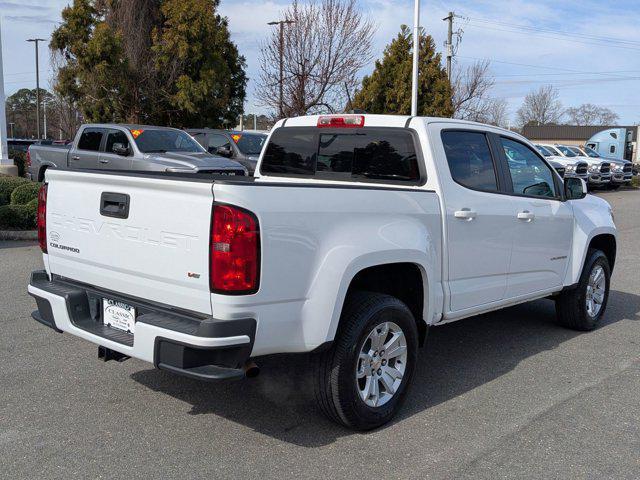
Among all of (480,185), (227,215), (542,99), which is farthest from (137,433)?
(542,99)

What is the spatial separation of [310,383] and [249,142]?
12.6 m

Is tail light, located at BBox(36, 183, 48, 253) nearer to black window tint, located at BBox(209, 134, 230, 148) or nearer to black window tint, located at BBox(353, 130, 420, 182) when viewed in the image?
black window tint, located at BBox(353, 130, 420, 182)

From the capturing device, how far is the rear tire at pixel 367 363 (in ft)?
12.6

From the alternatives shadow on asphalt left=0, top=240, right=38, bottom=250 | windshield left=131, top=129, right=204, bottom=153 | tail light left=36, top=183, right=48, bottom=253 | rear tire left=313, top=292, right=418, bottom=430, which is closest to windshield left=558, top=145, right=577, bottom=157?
windshield left=131, top=129, right=204, bottom=153

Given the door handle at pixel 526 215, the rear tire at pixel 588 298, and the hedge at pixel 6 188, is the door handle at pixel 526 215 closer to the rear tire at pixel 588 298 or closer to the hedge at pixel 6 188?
the rear tire at pixel 588 298

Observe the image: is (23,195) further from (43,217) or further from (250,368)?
(250,368)

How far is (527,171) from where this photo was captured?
18.6 ft

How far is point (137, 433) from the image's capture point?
12.9ft

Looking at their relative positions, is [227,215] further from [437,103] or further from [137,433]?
[437,103]

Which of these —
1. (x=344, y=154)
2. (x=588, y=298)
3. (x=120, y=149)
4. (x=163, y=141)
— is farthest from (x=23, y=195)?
(x=588, y=298)

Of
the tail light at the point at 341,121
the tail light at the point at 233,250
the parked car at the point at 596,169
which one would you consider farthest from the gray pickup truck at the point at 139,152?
the parked car at the point at 596,169

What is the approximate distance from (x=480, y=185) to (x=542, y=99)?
9542 cm

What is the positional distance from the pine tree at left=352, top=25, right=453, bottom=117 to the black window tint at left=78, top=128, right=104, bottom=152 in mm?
13620

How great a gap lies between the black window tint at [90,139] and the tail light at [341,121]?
9.99 meters
